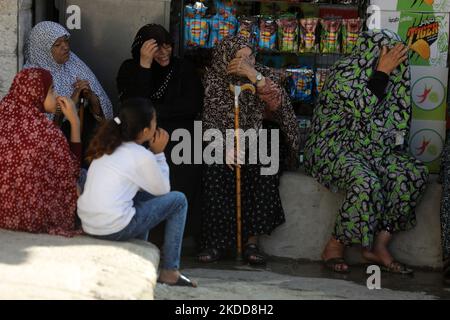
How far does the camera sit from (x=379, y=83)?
6.67 metres

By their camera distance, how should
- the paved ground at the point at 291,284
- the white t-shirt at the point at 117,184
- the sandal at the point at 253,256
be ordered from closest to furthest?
the white t-shirt at the point at 117,184 < the paved ground at the point at 291,284 < the sandal at the point at 253,256

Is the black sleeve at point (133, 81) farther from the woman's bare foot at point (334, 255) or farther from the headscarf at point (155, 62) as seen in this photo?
the woman's bare foot at point (334, 255)

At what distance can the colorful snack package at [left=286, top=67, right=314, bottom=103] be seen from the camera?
286 inches

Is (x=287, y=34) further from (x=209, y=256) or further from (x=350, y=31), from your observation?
(x=209, y=256)

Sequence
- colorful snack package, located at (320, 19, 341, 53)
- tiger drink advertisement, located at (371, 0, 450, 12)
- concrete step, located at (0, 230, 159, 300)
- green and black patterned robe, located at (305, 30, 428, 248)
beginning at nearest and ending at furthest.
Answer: concrete step, located at (0, 230, 159, 300)
green and black patterned robe, located at (305, 30, 428, 248)
tiger drink advertisement, located at (371, 0, 450, 12)
colorful snack package, located at (320, 19, 341, 53)

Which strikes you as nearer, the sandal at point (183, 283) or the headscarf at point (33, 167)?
the headscarf at point (33, 167)

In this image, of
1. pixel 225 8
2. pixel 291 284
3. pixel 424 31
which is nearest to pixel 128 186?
pixel 291 284

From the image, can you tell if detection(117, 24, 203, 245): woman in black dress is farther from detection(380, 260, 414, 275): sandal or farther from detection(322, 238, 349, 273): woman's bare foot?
detection(380, 260, 414, 275): sandal

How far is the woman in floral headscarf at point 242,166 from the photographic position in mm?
6645

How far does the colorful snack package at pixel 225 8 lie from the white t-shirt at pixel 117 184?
87.8 inches

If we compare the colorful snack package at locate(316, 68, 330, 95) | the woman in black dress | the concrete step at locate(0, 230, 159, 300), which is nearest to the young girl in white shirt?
the concrete step at locate(0, 230, 159, 300)

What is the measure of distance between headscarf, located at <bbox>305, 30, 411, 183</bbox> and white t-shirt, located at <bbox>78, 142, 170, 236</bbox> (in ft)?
5.62

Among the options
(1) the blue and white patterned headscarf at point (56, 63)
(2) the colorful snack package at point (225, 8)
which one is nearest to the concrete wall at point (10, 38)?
(1) the blue and white patterned headscarf at point (56, 63)

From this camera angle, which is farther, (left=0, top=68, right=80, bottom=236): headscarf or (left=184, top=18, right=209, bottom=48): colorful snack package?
(left=184, top=18, right=209, bottom=48): colorful snack package
